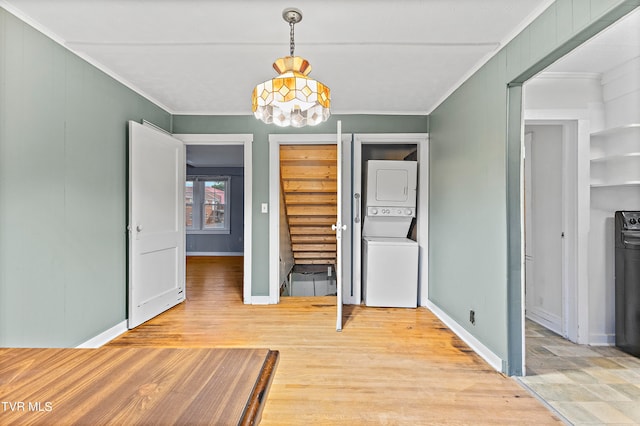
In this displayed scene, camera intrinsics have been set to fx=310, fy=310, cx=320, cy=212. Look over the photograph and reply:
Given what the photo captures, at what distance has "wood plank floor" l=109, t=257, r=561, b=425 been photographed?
1711 millimetres

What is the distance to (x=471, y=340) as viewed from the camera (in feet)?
8.35

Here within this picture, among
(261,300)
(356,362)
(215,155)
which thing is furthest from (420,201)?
(215,155)

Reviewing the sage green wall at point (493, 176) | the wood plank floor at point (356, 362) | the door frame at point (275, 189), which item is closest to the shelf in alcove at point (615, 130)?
the sage green wall at point (493, 176)

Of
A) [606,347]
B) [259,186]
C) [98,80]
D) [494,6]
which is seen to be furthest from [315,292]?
[494,6]

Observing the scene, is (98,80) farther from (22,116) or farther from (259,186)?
(259,186)

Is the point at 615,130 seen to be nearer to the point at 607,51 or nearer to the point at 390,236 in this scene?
the point at 607,51

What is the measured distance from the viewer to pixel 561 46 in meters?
1.63

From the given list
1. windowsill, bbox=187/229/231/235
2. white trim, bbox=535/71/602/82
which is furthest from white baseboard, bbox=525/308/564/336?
windowsill, bbox=187/229/231/235

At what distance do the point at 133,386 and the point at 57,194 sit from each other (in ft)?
6.70

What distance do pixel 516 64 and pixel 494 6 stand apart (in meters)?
0.41

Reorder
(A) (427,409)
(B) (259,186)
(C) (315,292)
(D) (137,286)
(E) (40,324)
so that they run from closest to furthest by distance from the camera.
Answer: (A) (427,409) → (E) (40,324) → (D) (137,286) → (B) (259,186) → (C) (315,292)

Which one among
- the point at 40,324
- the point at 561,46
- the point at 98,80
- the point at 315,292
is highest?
the point at 98,80

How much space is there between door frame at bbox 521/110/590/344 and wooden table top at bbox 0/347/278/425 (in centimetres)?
291

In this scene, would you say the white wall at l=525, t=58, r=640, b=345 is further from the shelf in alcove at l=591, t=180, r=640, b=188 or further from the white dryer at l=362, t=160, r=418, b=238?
the white dryer at l=362, t=160, r=418, b=238
